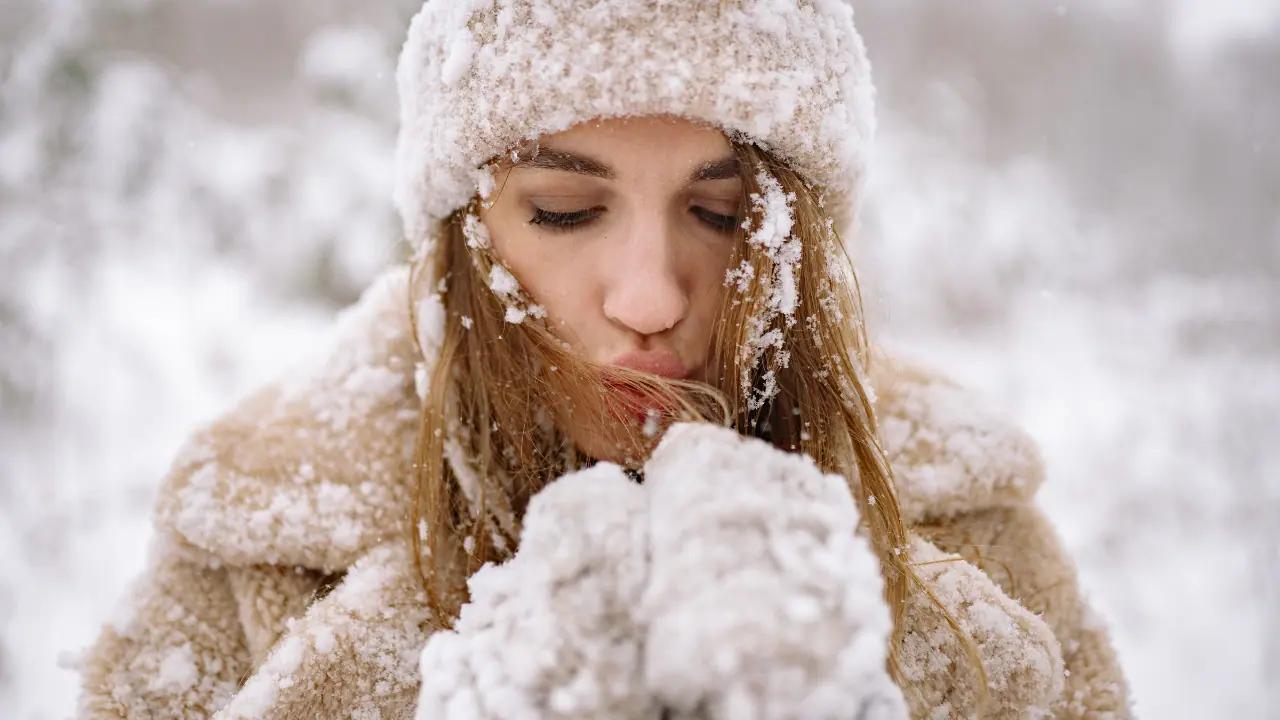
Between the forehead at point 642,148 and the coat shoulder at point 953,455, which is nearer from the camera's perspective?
the forehead at point 642,148

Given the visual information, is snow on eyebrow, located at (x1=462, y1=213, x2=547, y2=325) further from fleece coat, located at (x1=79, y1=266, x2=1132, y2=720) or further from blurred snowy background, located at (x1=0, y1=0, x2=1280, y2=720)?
blurred snowy background, located at (x1=0, y1=0, x2=1280, y2=720)

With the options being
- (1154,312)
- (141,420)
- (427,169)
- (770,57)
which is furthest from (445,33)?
(1154,312)

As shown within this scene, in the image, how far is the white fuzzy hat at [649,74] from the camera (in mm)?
907

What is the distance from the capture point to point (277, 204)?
398 centimetres

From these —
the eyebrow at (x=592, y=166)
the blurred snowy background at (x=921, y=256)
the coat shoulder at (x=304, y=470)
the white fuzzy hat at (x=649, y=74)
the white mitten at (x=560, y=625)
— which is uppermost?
the blurred snowy background at (x=921, y=256)

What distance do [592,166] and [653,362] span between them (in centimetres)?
27

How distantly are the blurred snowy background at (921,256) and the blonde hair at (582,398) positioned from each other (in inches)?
12.1

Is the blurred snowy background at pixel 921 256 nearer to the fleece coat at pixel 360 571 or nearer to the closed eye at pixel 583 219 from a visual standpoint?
the fleece coat at pixel 360 571

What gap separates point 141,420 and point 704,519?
3694 mm

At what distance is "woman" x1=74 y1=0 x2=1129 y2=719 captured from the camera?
902mm

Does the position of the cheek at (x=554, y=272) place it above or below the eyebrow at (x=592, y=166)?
below

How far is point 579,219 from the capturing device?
3.27 ft

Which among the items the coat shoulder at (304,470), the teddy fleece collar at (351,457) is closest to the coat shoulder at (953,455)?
the teddy fleece collar at (351,457)

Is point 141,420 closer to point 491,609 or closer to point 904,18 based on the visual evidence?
point 491,609
